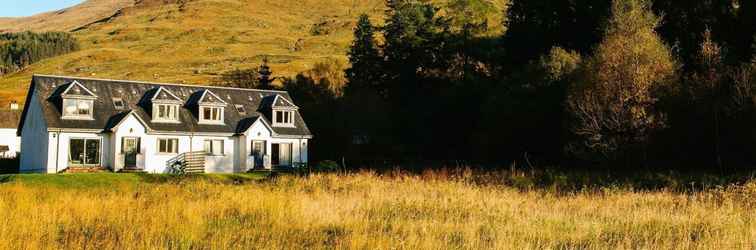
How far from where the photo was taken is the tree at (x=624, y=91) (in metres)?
32.3

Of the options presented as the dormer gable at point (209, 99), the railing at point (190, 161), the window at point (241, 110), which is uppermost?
the dormer gable at point (209, 99)

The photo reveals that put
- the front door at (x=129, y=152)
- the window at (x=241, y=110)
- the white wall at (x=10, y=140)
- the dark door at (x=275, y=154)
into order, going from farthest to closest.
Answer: the white wall at (x=10, y=140)
the window at (x=241, y=110)
the dark door at (x=275, y=154)
the front door at (x=129, y=152)

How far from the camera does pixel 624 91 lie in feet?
106

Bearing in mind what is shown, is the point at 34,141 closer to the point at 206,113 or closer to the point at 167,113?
the point at 167,113

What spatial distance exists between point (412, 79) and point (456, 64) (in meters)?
5.82

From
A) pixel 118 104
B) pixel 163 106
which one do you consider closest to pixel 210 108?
pixel 163 106

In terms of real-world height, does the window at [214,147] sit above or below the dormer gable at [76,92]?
below

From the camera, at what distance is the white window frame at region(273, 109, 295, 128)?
165 feet

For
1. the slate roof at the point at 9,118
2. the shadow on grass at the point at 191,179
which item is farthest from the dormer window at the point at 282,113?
the slate roof at the point at 9,118

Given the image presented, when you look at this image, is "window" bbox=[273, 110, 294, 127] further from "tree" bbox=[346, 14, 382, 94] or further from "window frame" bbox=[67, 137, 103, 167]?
"tree" bbox=[346, 14, 382, 94]

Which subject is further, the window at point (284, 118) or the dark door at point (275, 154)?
the window at point (284, 118)

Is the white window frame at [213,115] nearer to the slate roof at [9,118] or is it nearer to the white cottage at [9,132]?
the white cottage at [9,132]

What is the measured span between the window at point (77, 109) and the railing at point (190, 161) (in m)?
5.80

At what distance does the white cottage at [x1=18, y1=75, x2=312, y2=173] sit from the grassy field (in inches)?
1043
